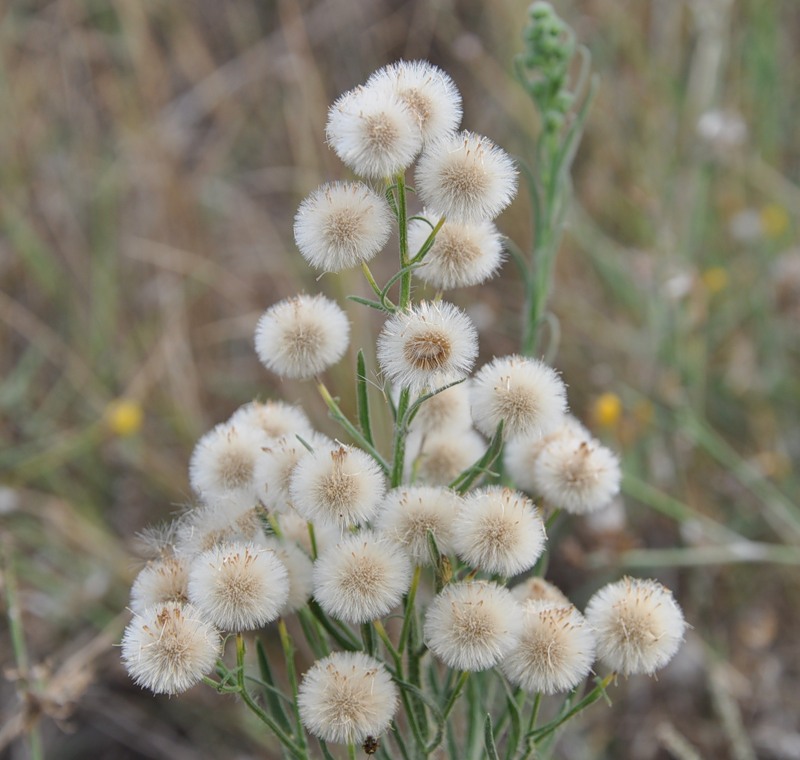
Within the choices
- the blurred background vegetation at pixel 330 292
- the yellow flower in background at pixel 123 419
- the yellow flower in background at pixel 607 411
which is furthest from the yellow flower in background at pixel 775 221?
the yellow flower in background at pixel 123 419

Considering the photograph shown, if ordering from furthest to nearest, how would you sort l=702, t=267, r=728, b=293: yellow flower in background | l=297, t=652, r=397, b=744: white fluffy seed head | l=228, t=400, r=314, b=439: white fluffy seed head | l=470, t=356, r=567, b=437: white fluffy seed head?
1. l=702, t=267, r=728, b=293: yellow flower in background
2. l=228, t=400, r=314, b=439: white fluffy seed head
3. l=470, t=356, r=567, b=437: white fluffy seed head
4. l=297, t=652, r=397, b=744: white fluffy seed head

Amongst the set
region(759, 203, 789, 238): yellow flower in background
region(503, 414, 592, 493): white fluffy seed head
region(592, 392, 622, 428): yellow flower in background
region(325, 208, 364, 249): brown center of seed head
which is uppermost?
region(759, 203, 789, 238): yellow flower in background

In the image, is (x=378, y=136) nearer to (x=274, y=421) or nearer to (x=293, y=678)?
(x=274, y=421)

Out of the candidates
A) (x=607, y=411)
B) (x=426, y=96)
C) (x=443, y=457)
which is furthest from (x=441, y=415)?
(x=607, y=411)

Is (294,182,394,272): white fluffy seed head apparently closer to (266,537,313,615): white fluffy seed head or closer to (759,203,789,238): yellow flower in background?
(266,537,313,615): white fluffy seed head

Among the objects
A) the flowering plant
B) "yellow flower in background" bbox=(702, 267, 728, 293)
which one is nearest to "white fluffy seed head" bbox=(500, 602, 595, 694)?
the flowering plant

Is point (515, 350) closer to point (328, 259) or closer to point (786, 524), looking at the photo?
point (786, 524)
